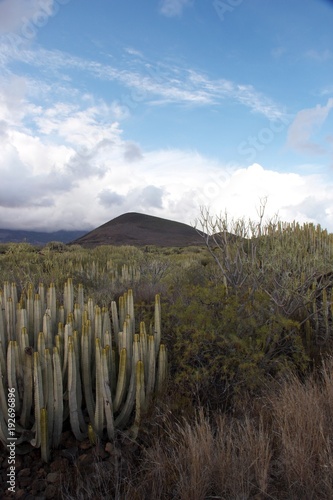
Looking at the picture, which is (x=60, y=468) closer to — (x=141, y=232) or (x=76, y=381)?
(x=76, y=381)

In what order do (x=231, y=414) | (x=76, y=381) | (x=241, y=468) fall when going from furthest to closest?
(x=231, y=414)
(x=76, y=381)
(x=241, y=468)

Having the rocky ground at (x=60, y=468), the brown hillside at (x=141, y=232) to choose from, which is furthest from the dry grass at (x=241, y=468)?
the brown hillside at (x=141, y=232)

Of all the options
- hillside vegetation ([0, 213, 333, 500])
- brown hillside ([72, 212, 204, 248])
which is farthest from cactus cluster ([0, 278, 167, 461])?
brown hillside ([72, 212, 204, 248])

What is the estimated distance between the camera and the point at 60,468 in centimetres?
325

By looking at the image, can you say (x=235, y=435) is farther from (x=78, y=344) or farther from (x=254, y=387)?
(x=78, y=344)

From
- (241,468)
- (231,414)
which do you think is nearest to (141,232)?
(231,414)

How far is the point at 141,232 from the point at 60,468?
59439mm

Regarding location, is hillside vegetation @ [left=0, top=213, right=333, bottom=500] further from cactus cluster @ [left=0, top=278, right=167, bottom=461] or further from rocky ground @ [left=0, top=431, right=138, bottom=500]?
cactus cluster @ [left=0, top=278, right=167, bottom=461]

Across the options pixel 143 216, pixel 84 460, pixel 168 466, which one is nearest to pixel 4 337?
pixel 84 460

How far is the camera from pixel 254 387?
414 centimetres

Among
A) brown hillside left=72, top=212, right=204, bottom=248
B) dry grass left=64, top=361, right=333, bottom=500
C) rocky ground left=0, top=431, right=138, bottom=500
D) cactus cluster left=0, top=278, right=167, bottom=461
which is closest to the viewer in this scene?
dry grass left=64, top=361, right=333, bottom=500

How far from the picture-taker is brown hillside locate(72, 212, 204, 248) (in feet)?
182

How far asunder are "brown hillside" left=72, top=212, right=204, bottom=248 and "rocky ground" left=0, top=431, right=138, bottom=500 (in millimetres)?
48028

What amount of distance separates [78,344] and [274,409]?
2.02 m
